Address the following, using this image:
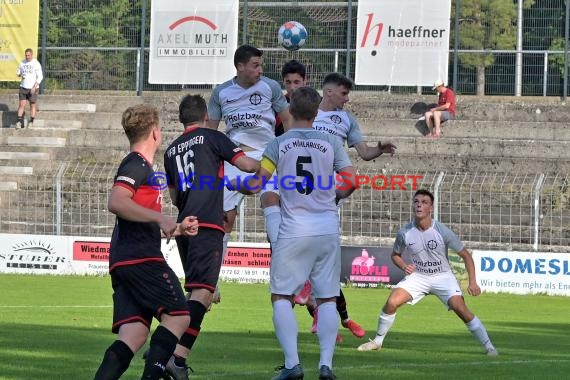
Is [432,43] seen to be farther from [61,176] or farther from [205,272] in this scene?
[205,272]

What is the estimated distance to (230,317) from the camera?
16.5 m

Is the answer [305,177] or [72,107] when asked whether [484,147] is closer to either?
[72,107]

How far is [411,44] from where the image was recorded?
3123 centimetres

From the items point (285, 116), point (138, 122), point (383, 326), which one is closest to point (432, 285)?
point (383, 326)

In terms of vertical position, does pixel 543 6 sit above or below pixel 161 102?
above

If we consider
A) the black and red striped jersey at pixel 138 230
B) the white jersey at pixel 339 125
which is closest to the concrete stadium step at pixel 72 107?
the white jersey at pixel 339 125

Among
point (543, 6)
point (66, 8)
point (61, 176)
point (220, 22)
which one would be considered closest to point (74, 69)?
point (66, 8)

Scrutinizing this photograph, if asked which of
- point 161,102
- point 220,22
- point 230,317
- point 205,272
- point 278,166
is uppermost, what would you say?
point 220,22

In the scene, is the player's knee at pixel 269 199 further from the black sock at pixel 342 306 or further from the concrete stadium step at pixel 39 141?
the concrete stadium step at pixel 39 141

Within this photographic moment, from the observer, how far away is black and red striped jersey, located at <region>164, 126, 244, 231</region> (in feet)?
31.3

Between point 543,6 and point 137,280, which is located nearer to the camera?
point 137,280

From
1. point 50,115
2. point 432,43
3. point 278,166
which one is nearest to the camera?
point 278,166

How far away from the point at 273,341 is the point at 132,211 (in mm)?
5608

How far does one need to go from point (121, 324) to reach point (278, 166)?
6.40 ft
